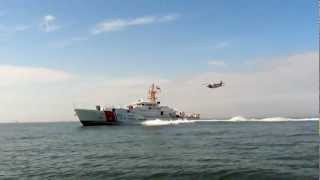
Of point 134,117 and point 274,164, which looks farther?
point 134,117

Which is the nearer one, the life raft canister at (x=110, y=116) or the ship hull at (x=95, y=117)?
the life raft canister at (x=110, y=116)

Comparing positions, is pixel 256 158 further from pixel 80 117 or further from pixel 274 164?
pixel 80 117

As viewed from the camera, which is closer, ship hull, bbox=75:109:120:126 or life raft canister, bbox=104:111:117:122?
life raft canister, bbox=104:111:117:122

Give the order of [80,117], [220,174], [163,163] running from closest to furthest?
[220,174]
[163,163]
[80,117]

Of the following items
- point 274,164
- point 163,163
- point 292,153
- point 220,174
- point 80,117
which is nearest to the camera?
point 220,174

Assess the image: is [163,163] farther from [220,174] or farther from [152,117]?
[152,117]

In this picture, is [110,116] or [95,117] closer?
[110,116]

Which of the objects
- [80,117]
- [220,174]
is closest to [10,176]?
[220,174]

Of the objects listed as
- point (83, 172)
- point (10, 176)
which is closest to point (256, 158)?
point (83, 172)

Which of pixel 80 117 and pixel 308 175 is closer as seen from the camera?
pixel 308 175

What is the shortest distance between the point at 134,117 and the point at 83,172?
237 ft

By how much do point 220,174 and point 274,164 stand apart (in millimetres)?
4367

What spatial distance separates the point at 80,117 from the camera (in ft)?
314

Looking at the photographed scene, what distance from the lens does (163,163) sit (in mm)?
26906
